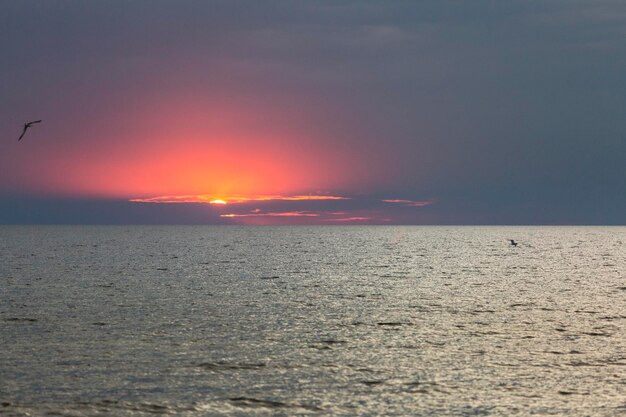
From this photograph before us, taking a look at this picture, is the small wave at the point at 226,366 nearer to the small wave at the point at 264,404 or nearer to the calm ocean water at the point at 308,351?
the calm ocean water at the point at 308,351

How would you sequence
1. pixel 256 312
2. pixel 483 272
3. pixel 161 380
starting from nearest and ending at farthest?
pixel 161 380 < pixel 256 312 < pixel 483 272

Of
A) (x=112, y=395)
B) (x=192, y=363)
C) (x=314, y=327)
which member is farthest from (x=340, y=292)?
(x=112, y=395)

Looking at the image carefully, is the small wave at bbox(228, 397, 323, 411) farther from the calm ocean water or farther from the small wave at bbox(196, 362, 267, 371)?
the small wave at bbox(196, 362, 267, 371)

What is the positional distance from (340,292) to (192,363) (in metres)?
39.6

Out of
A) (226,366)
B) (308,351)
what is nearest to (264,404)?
(226,366)

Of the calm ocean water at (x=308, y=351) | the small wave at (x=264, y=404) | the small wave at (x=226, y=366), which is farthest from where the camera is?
the small wave at (x=226, y=366)

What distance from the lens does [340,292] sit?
2832 inches

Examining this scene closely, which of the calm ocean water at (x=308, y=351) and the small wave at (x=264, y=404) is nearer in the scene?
the small wave at (x=264, y=404)

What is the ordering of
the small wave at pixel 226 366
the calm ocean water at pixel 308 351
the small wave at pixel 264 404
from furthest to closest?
the small wave at pixel 226 366 → the calm ocean water at pixel 308 351 → the small wave at pixel 264 404

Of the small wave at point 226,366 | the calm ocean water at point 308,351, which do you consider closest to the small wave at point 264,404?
the calm ocean water at point 308,351

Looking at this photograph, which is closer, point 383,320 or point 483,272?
point 383,320

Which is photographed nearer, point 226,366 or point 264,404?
point 264,404

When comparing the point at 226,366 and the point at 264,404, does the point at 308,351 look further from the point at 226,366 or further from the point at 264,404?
the point at 264,404

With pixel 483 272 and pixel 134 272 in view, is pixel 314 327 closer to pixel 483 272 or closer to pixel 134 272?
pixel 134 272
